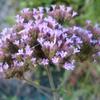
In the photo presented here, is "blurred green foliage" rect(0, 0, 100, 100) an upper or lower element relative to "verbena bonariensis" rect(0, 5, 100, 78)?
upper

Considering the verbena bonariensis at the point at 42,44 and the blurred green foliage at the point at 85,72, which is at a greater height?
the blurred green foliage at the point at 85,72

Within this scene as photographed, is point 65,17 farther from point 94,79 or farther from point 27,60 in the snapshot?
point 94,79

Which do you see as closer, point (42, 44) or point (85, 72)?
point (42, 44)

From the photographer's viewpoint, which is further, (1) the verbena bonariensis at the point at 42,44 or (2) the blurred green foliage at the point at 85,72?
(2) the blurred green foliage at the point at 85,72

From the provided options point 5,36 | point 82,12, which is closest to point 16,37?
point 5,36

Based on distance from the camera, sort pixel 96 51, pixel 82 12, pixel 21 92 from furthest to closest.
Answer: pixel 21 92
pixel 82 12
pixel 96 51

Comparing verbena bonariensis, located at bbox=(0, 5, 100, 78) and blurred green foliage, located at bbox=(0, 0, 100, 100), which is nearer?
verbena bonariensis, located at bbox=(0, 5, 100, 78)

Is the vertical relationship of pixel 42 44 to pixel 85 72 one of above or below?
below

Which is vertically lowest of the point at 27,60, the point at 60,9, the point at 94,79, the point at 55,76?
the point at 27,60
